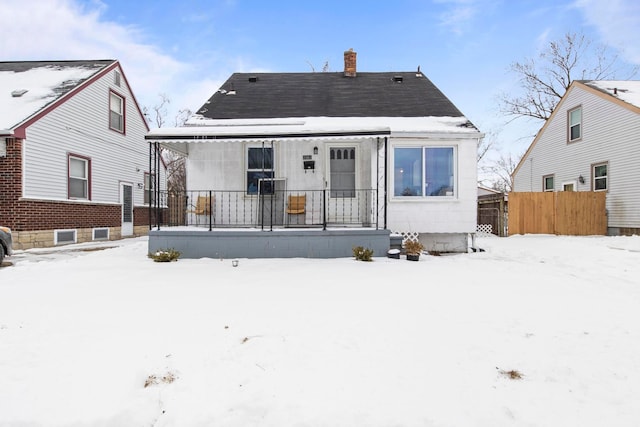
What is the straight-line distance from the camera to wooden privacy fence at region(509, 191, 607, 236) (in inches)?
522

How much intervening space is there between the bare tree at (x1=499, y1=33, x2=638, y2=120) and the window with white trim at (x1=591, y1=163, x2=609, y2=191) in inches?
503

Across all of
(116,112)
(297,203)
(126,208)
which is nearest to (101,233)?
(126,208)

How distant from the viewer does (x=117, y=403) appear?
7.43 feet

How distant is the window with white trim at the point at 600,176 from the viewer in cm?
1363

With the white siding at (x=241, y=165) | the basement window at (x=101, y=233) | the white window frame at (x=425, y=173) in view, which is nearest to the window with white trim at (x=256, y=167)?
the white siding at (x=241, y=165)

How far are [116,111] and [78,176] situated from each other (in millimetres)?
3503

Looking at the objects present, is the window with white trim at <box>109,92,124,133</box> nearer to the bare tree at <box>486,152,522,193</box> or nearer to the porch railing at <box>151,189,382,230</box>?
the porch railing at <box>151,189,382,230</box>

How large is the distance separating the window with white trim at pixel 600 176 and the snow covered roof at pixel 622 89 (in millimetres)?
2652

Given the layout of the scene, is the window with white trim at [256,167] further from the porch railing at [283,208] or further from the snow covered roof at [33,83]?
the snow covered roof at [33,83]

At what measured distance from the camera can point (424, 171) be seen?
8703mm

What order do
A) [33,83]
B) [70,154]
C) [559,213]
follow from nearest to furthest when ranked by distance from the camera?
[70,154]
[33,83]
[559,213]

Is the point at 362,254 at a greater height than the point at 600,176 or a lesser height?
lesser

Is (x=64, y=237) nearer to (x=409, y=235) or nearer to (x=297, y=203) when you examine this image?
(x=297, y=203)

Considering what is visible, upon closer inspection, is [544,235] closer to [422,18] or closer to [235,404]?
[422,18]
